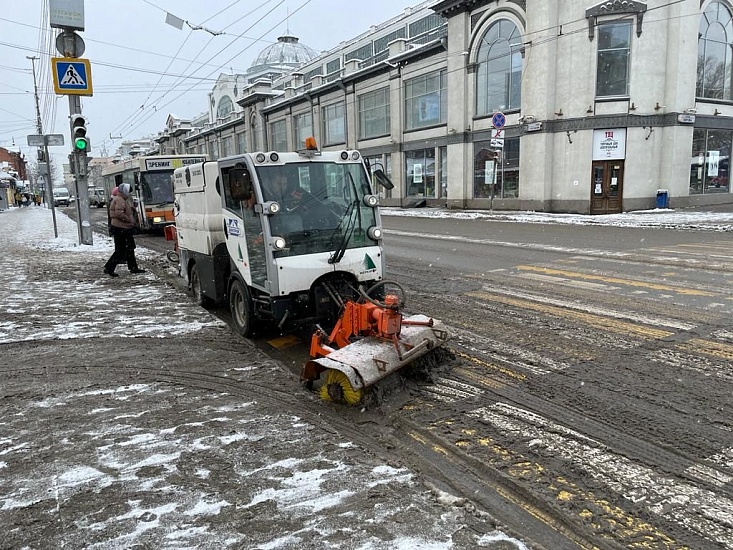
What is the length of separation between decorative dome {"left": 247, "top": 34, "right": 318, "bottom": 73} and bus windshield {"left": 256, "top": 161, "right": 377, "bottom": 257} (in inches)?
2432

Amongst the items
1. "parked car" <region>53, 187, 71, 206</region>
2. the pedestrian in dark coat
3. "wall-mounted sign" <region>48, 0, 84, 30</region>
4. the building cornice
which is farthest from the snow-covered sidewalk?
"parked car" <region>53, 187, 71, 206</region>

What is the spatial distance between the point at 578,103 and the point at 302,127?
29.7 meters

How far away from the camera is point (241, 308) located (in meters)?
6.91

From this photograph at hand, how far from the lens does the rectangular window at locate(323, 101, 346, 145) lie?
4403 centimetres

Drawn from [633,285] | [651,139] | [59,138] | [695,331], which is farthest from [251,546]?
[651,139]

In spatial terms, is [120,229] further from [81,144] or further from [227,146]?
[227,146]

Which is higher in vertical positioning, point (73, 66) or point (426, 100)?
point (426, 100)

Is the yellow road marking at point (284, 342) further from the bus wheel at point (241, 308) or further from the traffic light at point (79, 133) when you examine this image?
the traffic light at point (79, 133)

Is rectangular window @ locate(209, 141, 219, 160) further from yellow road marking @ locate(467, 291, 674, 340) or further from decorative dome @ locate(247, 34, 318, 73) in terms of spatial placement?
yellow road marking @ locate(467, 291, 674, 340)

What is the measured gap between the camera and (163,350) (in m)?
6.26

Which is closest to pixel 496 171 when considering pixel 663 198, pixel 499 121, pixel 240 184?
pixel 499 121

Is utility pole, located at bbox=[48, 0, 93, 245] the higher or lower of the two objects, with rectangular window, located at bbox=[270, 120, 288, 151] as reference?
lower

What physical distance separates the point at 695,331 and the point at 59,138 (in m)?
19.7

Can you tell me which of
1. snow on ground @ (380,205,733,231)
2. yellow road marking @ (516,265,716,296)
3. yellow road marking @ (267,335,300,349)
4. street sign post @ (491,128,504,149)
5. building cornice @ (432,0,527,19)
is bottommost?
yellow road marking @ (267,335,300,349)
